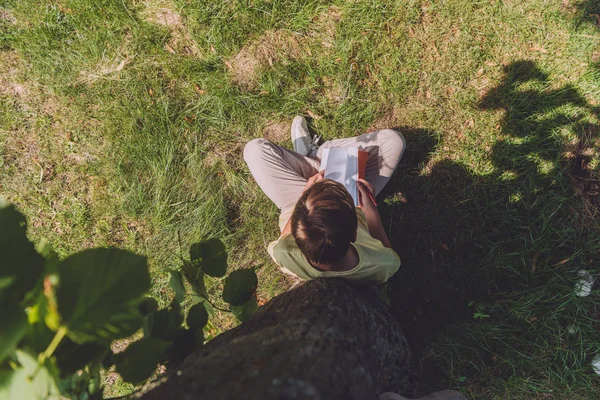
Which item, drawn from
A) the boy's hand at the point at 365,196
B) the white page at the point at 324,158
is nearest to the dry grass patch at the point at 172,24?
the white page at the point at 324,158

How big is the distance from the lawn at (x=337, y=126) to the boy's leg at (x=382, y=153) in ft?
1.11

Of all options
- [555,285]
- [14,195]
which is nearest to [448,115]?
[555,285]

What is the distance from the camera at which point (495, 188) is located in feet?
10.7

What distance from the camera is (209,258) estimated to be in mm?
1074

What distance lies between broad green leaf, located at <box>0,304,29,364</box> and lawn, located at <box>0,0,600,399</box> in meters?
2.98

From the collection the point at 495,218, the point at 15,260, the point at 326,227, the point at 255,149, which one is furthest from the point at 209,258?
the point at 495,218

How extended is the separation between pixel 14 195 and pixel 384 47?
4.12 metres

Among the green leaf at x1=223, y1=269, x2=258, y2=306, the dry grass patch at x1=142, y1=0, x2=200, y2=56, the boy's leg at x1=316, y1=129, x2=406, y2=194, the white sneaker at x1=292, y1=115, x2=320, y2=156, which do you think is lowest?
the boy's leg at x1=316, y1=129, x2=406, y2=194

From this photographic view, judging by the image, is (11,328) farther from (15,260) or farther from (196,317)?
(196,317)

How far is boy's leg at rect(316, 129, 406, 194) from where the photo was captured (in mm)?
3076

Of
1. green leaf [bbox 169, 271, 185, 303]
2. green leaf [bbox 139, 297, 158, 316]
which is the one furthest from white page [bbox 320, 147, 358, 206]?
green leaf [bbox 139, 297, 158, 316]

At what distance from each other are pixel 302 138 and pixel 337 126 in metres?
0.42

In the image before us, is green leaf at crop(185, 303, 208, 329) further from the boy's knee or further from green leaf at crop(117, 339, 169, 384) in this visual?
the boy's knee

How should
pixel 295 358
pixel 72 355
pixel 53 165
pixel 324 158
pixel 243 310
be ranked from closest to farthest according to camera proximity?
pixel 72 355
pixel 295 358
pixel 243 310
pixel 324 158
pixel 53 165
